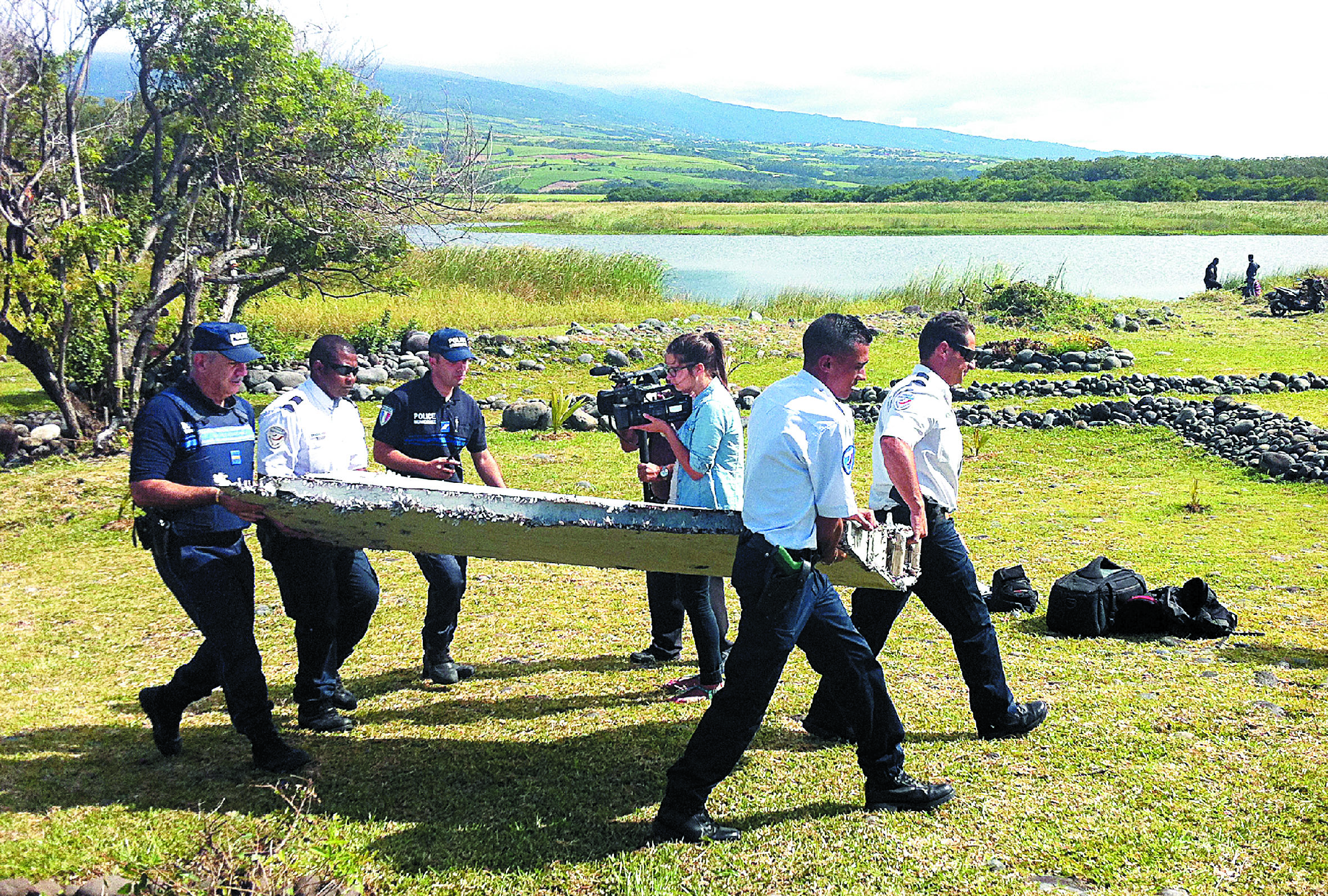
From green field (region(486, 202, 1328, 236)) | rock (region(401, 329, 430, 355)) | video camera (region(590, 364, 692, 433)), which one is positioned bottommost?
rock (region(401, 329, 430, 355))

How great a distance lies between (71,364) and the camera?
15.5 m

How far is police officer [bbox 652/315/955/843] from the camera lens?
169 inches

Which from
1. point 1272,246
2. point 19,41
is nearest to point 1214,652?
point 19,41

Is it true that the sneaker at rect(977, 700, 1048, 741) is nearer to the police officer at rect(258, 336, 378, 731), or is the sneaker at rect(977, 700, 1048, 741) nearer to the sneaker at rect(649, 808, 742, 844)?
the sneaker at rect(649, 808, 742, 844)

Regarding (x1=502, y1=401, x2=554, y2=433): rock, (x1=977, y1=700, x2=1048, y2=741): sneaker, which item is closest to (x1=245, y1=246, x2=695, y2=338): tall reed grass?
(x1=502, y1=401, x2=554, y2=433): rock

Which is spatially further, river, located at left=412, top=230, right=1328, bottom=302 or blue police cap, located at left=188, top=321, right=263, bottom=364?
river, located at left=412, top=230, right=1328, bottom=302

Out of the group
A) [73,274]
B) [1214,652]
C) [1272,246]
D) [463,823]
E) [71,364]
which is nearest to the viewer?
[463,823]

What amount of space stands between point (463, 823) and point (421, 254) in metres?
30.2

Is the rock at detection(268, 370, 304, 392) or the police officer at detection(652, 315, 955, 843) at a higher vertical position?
the police officer at detection(652, 315, 955, 843)

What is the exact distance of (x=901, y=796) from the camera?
4.68m

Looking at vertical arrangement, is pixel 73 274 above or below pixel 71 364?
above

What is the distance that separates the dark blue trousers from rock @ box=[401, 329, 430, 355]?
17831 mm

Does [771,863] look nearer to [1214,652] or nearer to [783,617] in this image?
[783,617]

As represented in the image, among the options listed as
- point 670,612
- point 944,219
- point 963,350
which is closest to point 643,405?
point 670,612
